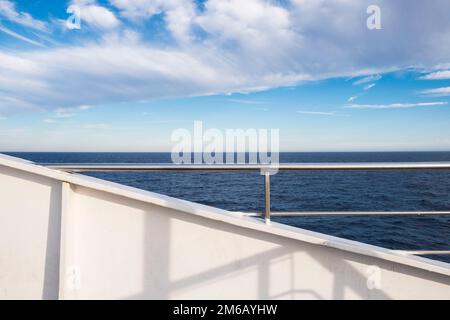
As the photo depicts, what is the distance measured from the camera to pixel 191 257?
1926 millimetres

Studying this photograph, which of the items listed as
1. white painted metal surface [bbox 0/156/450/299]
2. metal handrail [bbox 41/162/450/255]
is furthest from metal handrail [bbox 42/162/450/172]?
white painted metal surface [bbox 0/156/450/299]

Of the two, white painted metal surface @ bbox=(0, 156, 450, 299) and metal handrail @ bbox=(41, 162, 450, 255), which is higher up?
metal handrail @ bbox=(41, 162, 450, 255)

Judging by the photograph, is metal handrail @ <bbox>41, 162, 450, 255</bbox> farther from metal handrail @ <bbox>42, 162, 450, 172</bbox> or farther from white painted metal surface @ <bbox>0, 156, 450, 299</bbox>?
white painted metal surface @ <bbox>0, 156, 450, 299</bbox>

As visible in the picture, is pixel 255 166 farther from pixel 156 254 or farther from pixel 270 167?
pixel 156 254

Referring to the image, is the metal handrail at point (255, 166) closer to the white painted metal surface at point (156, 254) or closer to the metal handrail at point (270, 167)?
the metal handrail at point (270, 167)

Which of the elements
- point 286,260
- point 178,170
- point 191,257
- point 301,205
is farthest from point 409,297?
point 301,205

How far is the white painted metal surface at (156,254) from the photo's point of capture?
6.07ft

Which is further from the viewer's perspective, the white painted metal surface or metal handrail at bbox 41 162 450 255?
the white painted metal surface

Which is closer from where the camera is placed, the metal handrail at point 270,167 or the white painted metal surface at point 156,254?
the metal handrail at point 270,167

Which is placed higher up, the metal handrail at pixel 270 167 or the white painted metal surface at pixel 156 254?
the metal handrail at pixel 270 167

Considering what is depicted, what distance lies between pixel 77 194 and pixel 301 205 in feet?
74.1

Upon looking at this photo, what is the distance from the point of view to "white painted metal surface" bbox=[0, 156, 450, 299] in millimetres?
1849

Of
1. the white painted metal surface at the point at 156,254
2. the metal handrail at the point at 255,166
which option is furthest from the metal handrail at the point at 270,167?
the white painted metal surface at the point at 156,254
